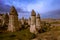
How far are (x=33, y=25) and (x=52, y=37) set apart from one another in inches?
358

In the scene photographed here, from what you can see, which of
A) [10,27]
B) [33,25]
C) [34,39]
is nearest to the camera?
[34,39]

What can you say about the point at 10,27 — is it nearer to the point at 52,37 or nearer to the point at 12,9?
the point at 12,9

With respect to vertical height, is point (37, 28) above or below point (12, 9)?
below

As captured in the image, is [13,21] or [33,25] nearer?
[33,25]

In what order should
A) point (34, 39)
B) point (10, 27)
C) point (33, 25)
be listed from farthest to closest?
point (10, 27)
point (33, 25)
point (34, 39)

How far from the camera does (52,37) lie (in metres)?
36.4

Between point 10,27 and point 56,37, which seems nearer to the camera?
point 56,37

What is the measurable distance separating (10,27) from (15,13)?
4.95 meters

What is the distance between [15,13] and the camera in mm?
49125

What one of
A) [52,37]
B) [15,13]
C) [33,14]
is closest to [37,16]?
[33,14]

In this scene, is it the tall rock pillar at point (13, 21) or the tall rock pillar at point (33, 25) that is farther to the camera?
the tall rock pillar at point (13, 21)

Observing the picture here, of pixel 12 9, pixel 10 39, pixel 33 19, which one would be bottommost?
pixel 10 39

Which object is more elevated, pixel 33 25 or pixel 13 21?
pixel 13 21

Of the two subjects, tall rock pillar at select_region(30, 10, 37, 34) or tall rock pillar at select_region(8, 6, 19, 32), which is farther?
tall rock pillar at select_region(8, 6, 19, 32)
